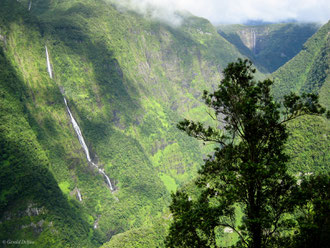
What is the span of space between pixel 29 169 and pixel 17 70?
68761 mm

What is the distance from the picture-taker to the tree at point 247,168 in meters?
18.3

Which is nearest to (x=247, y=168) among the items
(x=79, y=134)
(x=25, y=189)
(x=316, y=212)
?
(x=316, y=212)

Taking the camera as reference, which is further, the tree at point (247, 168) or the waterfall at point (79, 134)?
the waterfall at point (79, 134)

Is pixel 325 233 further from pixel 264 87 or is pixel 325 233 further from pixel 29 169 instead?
pixel 29 169

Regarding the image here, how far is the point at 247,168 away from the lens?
17.4 meters

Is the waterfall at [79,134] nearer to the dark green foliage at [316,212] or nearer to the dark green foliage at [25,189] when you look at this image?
the dark green foliage at [25,189]

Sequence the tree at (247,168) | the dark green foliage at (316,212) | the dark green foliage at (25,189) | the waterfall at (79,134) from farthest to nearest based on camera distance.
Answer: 1. the waterfall at (79,134)
2. the dark green foliage at (25,189)
3. the tree at (247,168)
4. the dark green foliage at (316,212)

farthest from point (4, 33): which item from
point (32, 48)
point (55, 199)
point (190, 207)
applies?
point (190, 207)

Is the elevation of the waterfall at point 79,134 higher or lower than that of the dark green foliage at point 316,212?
lower

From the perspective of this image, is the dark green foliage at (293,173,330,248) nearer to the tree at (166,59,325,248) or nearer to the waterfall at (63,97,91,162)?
the tree at (166,59,325,248)

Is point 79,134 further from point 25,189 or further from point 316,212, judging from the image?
point 316,212

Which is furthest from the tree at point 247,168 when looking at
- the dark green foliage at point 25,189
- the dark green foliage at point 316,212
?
the dark green foliage at point 25,189

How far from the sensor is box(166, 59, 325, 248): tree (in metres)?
18.3

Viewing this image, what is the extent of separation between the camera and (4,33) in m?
176
